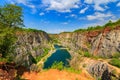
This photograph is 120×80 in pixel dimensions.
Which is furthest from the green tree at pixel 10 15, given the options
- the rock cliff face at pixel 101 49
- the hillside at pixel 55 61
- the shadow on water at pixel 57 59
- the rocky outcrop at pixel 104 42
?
the shadow on water at pixel 57 59

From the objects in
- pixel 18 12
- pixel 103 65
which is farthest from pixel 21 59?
pixel 18 12

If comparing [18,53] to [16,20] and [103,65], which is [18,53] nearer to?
[103,65]

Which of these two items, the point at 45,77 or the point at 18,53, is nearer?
the point at 45,77

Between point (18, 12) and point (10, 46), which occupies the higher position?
point (18, 12)

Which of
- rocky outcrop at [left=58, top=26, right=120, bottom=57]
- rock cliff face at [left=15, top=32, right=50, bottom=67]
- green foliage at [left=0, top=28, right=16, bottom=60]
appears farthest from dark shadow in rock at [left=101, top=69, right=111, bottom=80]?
green foliage at [left=0, top=28, right=16, bottom=60]

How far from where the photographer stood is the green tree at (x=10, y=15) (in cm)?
3231

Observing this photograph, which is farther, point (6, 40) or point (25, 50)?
point (25, 50)

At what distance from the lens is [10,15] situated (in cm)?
3234

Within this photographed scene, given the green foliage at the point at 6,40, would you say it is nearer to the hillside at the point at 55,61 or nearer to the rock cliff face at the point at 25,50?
the hillside at the point at 55,61

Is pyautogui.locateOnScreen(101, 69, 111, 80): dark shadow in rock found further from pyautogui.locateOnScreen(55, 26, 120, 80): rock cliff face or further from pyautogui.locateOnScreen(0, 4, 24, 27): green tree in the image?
pyautogui.locateOnScreen(0, 4, 24, 27): green tree

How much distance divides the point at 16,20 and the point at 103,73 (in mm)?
31253

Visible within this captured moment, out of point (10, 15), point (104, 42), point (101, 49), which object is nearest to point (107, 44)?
point (104, 42)

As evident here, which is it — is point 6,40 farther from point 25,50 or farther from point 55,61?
point 25,50

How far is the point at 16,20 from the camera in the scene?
32.8 m
